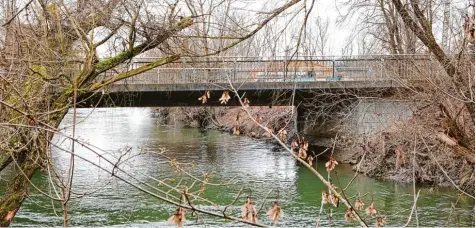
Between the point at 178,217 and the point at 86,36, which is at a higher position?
the point at 86,36

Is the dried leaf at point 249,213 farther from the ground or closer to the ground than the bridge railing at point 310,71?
closer to the ground

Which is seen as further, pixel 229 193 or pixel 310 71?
pixel 310 71

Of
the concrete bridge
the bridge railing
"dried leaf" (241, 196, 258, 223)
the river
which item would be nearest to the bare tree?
the river

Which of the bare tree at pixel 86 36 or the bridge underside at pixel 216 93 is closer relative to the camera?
the bare tree at pixel 86 36

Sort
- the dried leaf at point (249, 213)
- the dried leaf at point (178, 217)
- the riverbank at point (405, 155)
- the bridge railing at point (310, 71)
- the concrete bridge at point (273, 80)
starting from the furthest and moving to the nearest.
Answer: the concrete bridge at point (273, 80)
the bridge railing at point (310, 71)
the riverbank at point (405, 155)
the dried leaf at point (249, 213)
the dried leaf at point (178, 217)

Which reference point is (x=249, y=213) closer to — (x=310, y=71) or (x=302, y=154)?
(x=302, y=154)

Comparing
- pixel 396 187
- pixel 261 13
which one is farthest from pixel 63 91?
pixel 396 187

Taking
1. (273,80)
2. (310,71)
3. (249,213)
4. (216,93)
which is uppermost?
(310,71)

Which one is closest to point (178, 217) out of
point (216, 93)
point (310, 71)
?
point (310, 71)

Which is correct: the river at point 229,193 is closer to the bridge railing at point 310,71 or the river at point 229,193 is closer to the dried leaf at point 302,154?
the bridge railing at point 310,71

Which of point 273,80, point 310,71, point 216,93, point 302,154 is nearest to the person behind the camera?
point 302,154

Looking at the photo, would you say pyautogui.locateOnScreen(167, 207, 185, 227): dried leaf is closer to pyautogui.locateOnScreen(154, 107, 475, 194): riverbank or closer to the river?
the river

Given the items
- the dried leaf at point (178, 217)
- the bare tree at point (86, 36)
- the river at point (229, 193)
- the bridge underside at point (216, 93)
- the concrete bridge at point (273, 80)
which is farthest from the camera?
the bridge underside at point (216, 93)

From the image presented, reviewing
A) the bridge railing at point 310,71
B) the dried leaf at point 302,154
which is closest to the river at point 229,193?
the bridge railing at point 310,71
